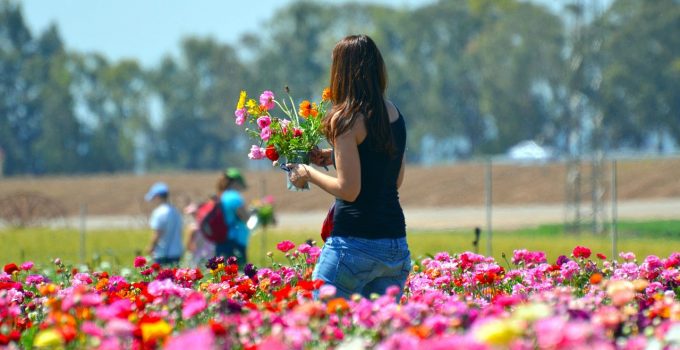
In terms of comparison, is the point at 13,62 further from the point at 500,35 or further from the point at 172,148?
the point at 500,35

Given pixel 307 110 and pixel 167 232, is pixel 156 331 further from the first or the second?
pixel 167 232

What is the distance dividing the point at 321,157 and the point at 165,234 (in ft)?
25.2

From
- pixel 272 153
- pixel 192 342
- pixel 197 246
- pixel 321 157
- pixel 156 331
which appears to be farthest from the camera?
pixel 197 246

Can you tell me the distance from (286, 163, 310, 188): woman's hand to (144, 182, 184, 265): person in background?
771cm

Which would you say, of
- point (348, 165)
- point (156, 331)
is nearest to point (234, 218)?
point (348, 165)

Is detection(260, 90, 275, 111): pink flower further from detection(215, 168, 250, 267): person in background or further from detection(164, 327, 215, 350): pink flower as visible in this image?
detection(215, 168, 250, 267): person in background

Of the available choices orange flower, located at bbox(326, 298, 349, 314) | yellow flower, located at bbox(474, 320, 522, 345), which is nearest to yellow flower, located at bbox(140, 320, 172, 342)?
orange flower, located at bbox(326, 298, 349, 314)

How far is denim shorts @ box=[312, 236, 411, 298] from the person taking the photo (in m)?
5.14

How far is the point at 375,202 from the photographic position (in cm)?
514

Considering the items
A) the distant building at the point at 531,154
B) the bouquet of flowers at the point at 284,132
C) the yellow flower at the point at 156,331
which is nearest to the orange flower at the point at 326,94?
the bouquet of flowers at the point at 284,132

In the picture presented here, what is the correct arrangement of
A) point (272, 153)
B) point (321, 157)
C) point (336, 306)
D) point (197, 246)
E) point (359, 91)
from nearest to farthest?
point (336, 306)
point (359, 91)
point (321, 157)
point (272, 153)
point (197, 246)

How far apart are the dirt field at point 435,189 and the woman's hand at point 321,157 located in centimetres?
3089

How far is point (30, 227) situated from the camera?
32.5 metres

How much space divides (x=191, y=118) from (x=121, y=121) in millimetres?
6234
